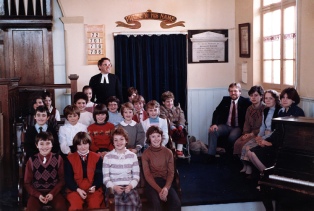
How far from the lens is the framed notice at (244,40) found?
24.1ft

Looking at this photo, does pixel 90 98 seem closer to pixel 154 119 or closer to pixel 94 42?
pixel 154 119

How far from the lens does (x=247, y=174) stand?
19.2 feet

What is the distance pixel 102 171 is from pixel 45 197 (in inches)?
21.8

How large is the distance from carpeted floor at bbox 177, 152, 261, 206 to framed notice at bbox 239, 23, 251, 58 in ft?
5.72

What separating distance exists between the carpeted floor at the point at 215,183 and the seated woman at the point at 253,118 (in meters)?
0.36

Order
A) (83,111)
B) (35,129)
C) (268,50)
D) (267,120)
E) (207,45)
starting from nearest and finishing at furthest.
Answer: (35,129) < (267,120) < (83,111) < (268,50) < (207,45)

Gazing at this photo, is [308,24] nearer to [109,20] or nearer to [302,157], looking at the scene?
[302,157]

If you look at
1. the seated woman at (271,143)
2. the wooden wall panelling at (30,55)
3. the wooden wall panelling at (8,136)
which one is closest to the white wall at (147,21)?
the wooden wall panelling at (30,55)

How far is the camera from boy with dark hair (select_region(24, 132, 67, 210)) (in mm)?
4242

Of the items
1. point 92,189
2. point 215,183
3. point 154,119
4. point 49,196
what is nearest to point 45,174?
point 49,196

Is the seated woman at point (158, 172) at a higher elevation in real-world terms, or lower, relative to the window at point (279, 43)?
lower

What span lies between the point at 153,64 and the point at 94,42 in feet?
3.33

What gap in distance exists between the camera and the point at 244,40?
7535 mm

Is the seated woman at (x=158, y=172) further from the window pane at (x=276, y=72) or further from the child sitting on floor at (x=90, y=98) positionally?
the window pane at (x=276, y=72)
